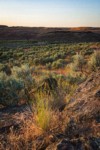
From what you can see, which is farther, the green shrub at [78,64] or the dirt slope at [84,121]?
the green shrub at [78,64]

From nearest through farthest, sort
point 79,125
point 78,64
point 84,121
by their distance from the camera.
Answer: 1. point 79,125
2. point 84,121
3. point 78,64

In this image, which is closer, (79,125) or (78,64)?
(79,125)

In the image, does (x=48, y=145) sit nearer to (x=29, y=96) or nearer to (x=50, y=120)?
(x=50, y=120)

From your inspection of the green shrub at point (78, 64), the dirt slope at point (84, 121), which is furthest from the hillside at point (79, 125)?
the green shrub at point (78, 64)

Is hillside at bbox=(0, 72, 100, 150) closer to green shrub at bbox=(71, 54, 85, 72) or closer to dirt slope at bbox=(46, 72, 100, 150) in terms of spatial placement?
dirt slope at bbox=(46, 72, 100, 150)

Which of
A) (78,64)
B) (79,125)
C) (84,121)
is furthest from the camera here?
(78,64)

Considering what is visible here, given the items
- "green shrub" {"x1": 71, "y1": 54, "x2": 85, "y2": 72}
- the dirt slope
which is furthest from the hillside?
"green shrub" {"x1": 71, "y1": 54, "x2": 85, "y2": 72}

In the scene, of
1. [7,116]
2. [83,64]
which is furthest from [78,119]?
[83,64]

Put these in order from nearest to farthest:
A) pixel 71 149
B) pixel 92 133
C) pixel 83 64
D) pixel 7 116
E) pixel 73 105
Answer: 1. pixel 71 149
2. pixel 92 133
3. pixel 73 105
4. pixel 7 116
5. pixel 83 64

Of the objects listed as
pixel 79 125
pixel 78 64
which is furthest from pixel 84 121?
pixel 78 64

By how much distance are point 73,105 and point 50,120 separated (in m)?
0.92

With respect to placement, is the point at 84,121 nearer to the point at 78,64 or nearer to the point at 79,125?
the point at 79,125

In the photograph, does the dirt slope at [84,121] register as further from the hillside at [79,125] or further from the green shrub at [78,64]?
the green shrub at [78,64]

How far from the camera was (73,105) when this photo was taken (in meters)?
5.04
